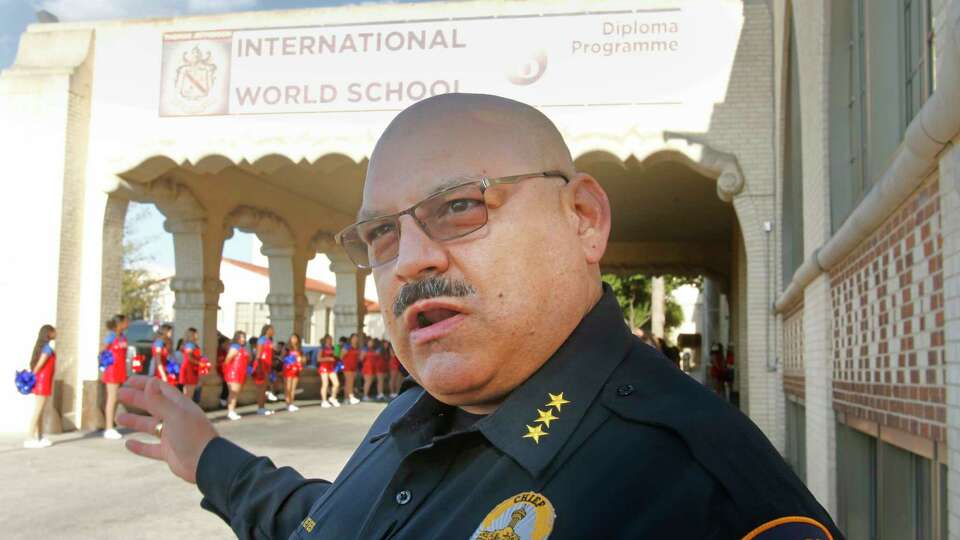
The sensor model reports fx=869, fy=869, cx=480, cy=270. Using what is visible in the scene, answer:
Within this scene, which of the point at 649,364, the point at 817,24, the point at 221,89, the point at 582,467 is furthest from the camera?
the point at 221,89

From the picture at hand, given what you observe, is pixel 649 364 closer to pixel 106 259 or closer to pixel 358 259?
pixel 358 259

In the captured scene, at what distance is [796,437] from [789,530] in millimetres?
9930

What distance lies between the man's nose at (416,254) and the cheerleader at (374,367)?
1921 cm

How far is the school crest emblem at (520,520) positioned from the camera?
0.99m

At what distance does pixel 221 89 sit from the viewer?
43.6 ft

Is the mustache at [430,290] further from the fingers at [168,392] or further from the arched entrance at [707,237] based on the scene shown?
the arched entrance at [707,237]

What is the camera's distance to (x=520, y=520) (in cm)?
101

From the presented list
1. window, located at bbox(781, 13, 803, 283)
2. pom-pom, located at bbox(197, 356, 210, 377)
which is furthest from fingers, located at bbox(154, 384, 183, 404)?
pom-pom, located at bbox(197, 356, 210, 377)

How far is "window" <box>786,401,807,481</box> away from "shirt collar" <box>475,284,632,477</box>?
8.34m

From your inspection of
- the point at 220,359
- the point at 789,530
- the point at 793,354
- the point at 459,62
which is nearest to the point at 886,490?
the point at 789,530

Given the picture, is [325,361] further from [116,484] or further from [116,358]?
[116,484]

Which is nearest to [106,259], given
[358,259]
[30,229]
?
[30,229]

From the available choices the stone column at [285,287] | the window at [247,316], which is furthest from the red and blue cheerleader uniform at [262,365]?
the window at [247,316]

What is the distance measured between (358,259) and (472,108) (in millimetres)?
460
